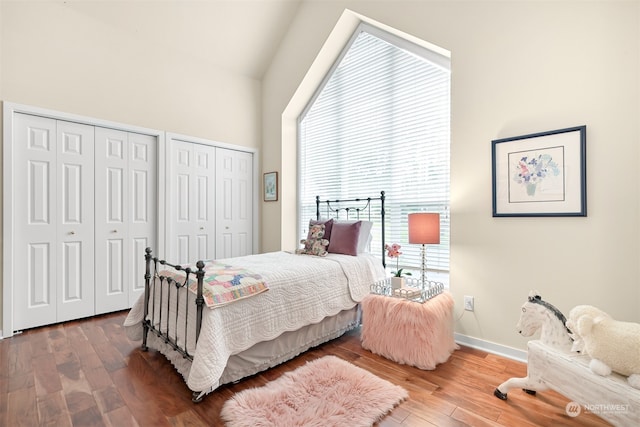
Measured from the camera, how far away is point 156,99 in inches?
145

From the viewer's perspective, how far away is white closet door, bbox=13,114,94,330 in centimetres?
287

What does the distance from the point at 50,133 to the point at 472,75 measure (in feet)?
12.9

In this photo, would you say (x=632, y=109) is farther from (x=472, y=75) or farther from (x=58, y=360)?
(x=58, y=360)

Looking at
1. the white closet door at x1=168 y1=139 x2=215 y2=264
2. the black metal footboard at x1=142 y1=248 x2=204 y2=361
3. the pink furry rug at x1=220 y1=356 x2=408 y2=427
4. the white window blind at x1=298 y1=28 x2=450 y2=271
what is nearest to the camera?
the pink furry rug at x1=220 y1=356 x2=408 y2=427

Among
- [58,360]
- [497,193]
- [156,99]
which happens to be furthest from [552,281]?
[156,99]

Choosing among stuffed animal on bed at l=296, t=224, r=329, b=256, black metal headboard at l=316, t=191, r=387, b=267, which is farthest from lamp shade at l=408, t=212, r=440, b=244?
stuffed animal on bed at l=296, t=224, r=329, b=256

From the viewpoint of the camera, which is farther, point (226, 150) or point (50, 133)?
point (226, 150)

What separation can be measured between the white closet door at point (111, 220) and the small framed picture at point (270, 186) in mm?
1760

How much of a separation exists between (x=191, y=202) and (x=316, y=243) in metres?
1.92

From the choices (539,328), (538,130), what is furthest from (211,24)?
(539,328)

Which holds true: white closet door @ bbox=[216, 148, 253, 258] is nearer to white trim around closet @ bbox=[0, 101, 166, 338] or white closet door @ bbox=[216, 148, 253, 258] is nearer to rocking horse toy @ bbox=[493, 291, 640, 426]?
white trim around closet @ bbox=[0, 101, 166, 338]

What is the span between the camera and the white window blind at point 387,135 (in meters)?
2.98

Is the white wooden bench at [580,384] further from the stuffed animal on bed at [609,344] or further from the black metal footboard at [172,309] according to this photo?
the black metal footboard at [172,309]

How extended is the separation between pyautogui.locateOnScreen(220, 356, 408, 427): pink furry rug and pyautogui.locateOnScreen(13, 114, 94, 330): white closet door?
2.48 meters
